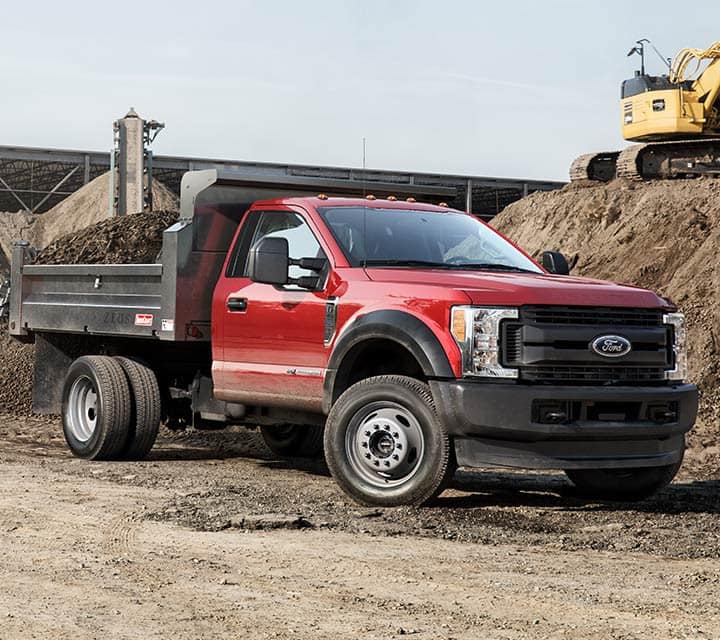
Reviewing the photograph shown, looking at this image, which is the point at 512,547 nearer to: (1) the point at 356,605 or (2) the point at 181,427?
(1) the point at 356,605

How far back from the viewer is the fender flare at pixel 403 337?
8.55 m

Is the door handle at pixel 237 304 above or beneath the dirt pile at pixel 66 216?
beneath

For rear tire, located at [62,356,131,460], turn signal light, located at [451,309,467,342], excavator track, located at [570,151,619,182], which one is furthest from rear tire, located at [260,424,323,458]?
excavator track, located at [570,151,619,182]

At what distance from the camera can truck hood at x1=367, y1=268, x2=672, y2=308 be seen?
8461 mm

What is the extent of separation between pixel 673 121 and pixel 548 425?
742 inches

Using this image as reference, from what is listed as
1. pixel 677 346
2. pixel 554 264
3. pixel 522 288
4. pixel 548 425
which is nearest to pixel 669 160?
pixel 554 264

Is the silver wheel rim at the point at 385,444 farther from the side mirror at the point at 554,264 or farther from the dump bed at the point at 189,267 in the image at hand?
the dump bed at the point at 189,267

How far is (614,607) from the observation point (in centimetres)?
590

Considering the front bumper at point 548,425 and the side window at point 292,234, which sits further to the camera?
the side window at point 292,234

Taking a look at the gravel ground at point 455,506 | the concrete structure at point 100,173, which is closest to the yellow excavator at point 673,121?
the gravel ground at point 455,506

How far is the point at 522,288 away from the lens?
8.52 m

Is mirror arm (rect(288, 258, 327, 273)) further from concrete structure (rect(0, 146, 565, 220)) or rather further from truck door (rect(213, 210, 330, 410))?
concrete structure (rect(0, 146, 565, 220))

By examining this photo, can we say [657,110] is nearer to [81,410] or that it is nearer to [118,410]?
[81,410]

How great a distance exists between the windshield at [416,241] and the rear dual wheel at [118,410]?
107 inches
